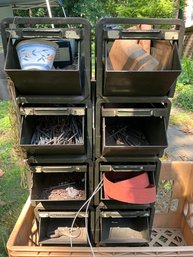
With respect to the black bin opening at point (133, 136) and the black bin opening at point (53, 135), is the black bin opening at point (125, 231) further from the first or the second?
the black bin opening at point (53, 135)

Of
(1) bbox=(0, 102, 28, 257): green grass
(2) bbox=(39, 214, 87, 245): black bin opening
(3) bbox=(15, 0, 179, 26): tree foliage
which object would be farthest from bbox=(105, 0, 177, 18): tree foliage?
(2) bbox=(39, 214, 87, 245): black bin opening

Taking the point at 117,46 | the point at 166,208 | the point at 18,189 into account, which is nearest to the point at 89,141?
the point at 117,46

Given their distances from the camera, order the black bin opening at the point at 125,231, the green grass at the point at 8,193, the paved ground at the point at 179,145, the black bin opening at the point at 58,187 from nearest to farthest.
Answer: the black bin opening at the point at 58,187 < the black bin opening at the point at 125,231 < the green grass at the point at 8,193 < the paved ground at the point at 179,145

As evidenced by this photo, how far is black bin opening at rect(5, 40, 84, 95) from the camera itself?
0.94 m

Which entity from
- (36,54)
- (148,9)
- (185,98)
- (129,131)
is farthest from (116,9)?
(36,54)

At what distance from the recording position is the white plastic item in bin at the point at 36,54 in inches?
38.2

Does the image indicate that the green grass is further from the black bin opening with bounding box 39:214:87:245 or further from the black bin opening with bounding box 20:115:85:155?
the black bin opening with bounding box 20:115:85:155

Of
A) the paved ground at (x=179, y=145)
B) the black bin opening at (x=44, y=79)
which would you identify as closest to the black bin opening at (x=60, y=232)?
the black bin opening at (x=44, y=79)

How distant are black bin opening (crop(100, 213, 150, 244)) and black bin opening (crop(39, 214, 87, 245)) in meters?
0.12

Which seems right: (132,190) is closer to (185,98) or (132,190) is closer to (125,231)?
(125,231)

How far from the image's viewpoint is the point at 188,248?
1150mm

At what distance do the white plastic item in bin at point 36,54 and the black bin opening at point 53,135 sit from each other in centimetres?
27

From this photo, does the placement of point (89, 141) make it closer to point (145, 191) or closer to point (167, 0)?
point (145, 191)

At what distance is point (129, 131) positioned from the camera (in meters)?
1.39
